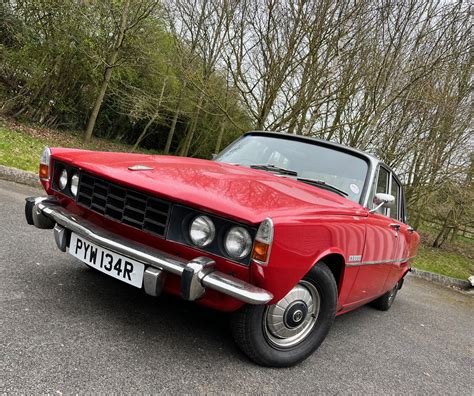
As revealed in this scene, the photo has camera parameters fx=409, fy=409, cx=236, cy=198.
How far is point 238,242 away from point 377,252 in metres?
1.64

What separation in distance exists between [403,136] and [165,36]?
9.42 metres

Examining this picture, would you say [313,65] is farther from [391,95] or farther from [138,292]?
[138,292]

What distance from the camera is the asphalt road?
201 centimetres

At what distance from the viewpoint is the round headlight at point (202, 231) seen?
2.17m

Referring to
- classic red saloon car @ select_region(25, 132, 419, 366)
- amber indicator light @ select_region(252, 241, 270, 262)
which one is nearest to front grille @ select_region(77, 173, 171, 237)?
classic red saloon car @ select_region(25, 132, 419, 366)

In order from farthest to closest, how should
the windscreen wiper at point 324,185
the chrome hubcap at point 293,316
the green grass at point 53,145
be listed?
the green grass at point 53,145, the windscreen wiper at point 324,185, the chrome hubcap at point 293,316

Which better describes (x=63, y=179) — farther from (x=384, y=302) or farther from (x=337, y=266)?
(x=384, y=302)

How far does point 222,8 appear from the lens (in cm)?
905

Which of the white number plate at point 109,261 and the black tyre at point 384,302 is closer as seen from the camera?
the white number plate at point 109,261

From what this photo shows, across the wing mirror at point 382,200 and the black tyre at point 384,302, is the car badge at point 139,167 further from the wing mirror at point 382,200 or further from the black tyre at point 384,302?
the black tyre at point 384,302

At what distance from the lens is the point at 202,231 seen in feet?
7.20

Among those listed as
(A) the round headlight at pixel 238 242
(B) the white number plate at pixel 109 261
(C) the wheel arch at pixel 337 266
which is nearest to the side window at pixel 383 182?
(C) the wheel arch at pixel 337 266

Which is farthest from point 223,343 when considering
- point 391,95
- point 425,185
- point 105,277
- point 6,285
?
point 425,185

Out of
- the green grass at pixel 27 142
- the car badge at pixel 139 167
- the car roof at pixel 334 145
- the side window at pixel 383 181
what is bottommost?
the green grass at pixel 27 142
